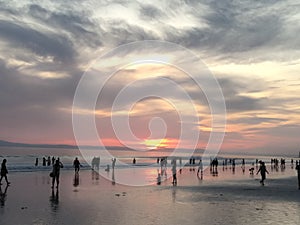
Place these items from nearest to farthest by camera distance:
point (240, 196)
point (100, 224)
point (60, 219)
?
1. point (100, 224)
2. point (60, 219)
3. point (240, 196)

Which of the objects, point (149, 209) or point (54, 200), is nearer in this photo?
point (149, 209)

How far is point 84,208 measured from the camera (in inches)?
696

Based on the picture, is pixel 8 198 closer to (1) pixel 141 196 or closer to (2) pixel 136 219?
(1) pixel 141 196

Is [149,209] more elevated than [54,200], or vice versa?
[149,209]

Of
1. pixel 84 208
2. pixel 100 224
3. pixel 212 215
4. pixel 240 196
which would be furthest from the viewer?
pixel 240 196

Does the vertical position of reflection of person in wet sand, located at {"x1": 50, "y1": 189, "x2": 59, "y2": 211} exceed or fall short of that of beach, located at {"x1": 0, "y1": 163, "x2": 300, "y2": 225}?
it falls short

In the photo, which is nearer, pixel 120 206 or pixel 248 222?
pixel 248 222

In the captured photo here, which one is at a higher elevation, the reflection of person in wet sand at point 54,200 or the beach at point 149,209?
the beach at point 149,209

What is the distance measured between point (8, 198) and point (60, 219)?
8450mm

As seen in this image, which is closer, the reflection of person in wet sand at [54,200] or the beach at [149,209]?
the beach at [149,209]

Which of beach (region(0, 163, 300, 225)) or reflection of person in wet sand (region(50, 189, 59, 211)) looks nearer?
beach (region(0, 163, 300, 225))

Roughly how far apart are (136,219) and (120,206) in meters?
3.70

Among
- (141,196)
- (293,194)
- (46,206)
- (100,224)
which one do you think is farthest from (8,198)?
(293,194)

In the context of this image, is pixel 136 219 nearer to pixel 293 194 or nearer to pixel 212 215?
pixel 212 215
